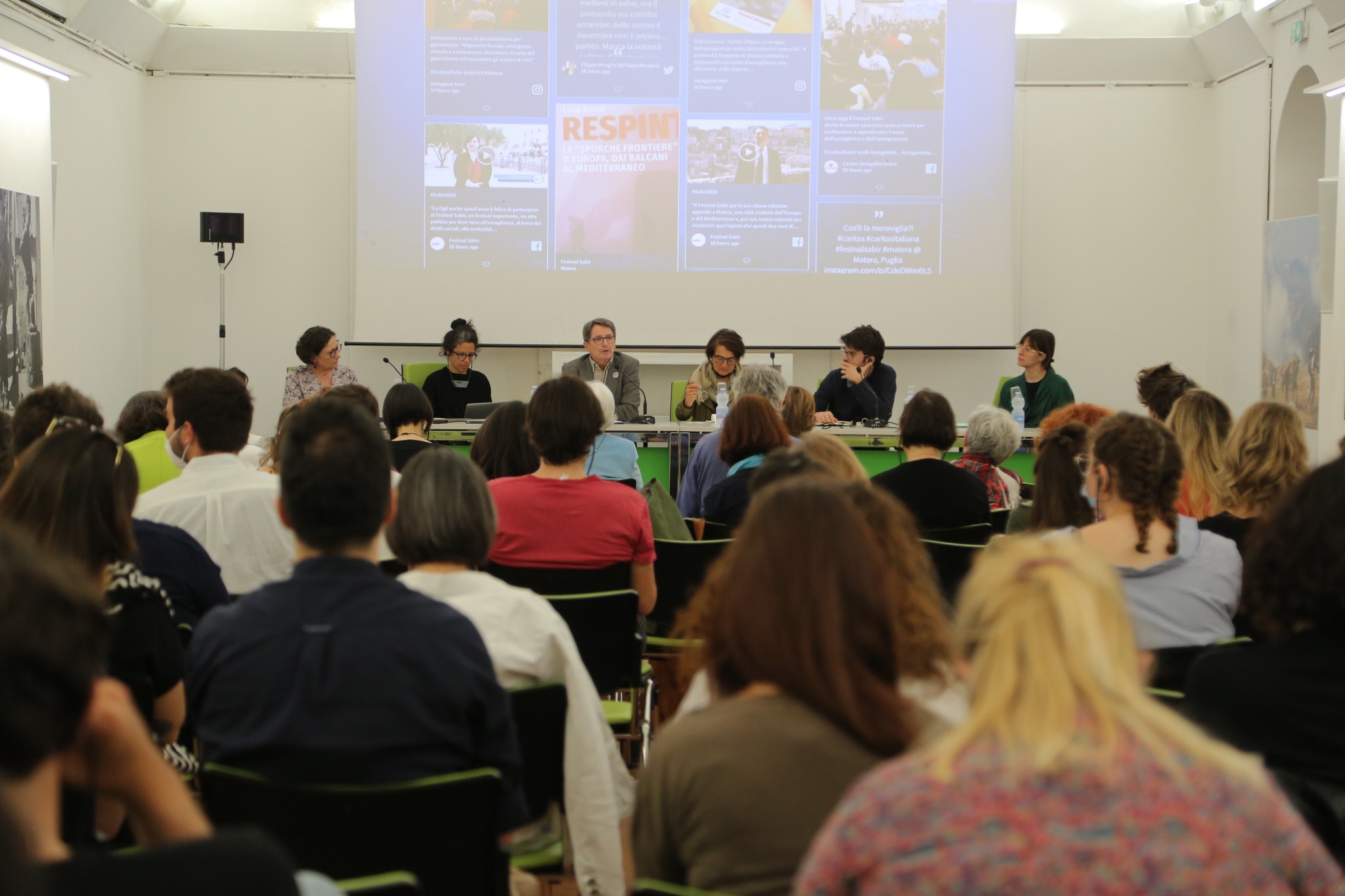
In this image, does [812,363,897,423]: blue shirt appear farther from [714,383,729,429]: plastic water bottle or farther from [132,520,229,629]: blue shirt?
[132,520,229,629]: blue shirt

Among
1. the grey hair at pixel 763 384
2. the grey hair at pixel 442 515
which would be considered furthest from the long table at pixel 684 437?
the grey hair at pixel 442 515

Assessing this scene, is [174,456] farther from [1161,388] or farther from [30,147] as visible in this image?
[30,147]

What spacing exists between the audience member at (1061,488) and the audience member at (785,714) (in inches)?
71.4

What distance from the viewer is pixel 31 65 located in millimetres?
6559

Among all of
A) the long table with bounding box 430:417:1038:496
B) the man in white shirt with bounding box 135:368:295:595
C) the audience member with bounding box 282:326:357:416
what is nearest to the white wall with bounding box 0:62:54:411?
the audience member with bounding box 282:326:357:416

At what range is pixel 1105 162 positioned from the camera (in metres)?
9.20

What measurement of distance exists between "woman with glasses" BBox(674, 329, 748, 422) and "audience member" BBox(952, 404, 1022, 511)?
2709 mm

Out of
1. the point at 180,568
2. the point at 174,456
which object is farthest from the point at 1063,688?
the point at 174,456

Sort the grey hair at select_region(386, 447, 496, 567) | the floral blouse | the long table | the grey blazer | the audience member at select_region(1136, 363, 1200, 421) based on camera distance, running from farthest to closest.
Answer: the grey blazer → the floral blouse → the long table → the audience member at select_region(1136, 363, 1200, 421) → the grey hair at select_region(386, 447, 496, 567)

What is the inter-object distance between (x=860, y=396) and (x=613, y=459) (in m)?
2.88

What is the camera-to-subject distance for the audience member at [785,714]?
4.20 feet

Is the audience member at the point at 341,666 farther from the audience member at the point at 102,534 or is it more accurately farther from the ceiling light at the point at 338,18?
the ceiling light at the point at 338,18

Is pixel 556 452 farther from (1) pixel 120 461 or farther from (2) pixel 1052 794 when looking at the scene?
(2) pixel 1052 794

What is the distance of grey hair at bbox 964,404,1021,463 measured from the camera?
4035 millimetres
